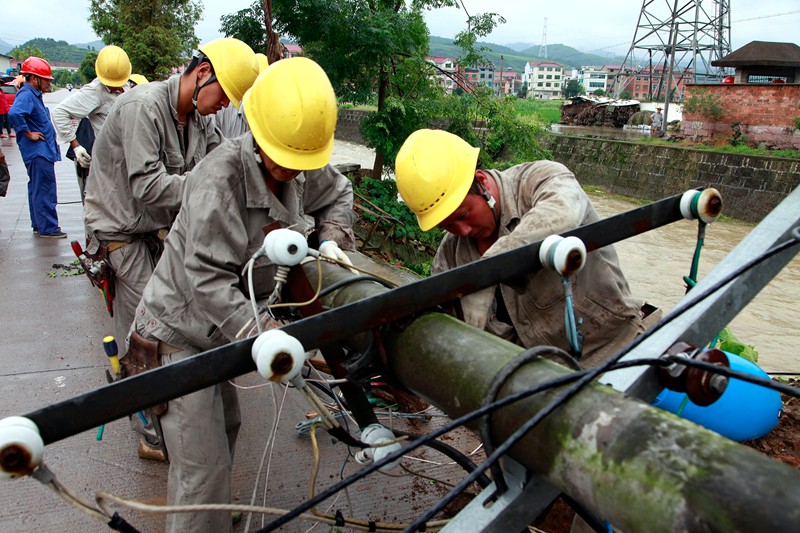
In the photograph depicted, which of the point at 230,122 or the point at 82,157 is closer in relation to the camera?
the point at 230,122

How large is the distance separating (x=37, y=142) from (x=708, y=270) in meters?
10.6

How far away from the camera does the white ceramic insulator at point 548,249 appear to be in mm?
1466

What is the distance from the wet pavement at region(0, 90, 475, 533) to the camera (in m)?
2.93

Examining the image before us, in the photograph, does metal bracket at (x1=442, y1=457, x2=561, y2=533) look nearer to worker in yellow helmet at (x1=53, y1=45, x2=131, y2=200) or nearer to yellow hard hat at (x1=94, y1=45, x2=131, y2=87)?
worker in yellow helmet at (x1=53, y1=45, x2=131, y2=200)

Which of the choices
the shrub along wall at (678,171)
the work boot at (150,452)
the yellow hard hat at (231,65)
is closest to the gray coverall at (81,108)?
the yellow hard hat at (231,65)

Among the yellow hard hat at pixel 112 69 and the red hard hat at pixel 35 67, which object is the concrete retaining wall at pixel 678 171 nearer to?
the yellow hard hat at pixel 112 69

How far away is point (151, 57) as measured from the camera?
1878 cm

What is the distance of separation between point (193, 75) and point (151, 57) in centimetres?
1735

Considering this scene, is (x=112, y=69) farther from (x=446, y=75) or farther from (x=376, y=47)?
(x=446, y=75)

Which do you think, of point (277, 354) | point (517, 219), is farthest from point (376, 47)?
point (277, 354)

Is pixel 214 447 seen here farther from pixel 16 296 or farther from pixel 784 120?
pixel 784 120

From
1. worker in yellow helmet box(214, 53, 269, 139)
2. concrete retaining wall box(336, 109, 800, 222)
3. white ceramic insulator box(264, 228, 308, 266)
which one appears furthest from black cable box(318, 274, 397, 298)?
concrete retaining wall box(336, 109, 800, 222)

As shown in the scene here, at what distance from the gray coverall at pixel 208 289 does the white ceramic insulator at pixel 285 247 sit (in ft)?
2.22

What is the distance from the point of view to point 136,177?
3248 mm
